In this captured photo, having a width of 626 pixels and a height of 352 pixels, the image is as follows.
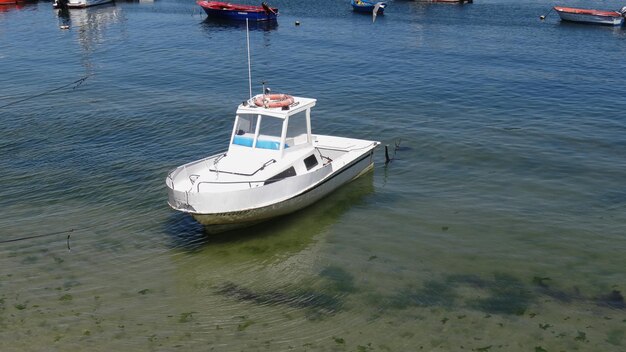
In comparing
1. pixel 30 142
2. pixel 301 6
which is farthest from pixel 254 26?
pixel 30 142

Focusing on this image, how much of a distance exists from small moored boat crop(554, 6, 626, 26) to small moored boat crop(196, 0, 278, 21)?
29.7 meters

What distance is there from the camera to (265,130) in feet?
70.6

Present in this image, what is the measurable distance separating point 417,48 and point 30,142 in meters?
33.1

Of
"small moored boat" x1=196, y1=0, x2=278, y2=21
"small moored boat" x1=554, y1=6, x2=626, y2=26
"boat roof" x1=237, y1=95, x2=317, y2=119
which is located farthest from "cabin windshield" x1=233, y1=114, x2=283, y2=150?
"small moored boat" x1=554, y1=6, x2=626, y2=26

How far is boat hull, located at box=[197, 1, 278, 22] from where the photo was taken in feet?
217

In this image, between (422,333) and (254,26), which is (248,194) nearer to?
(422,333)

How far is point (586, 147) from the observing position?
2880cm

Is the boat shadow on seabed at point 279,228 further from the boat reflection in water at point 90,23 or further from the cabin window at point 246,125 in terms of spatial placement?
the boat reflection in water at point 90,23

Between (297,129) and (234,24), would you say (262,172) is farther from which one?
(234,24)

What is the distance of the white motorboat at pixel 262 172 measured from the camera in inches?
747

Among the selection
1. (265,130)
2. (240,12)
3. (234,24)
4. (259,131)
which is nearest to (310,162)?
(265,130)

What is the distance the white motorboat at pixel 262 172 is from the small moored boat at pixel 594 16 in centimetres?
4843

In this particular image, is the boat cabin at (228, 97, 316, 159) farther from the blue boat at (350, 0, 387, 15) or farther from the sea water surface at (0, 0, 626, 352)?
the blue boat at (350, 0, 387, 15)

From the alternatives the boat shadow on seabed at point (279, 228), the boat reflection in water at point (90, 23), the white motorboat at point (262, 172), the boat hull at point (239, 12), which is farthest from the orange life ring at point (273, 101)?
the boat hull at point (239, 12)
